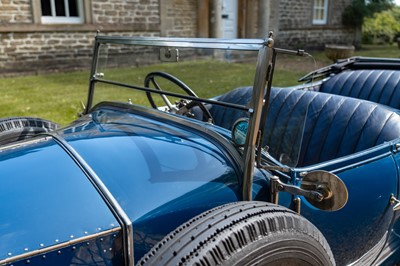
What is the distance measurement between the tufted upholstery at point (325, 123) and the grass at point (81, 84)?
0.16 metres

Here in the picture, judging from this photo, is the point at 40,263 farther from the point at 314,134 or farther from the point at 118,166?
the point at 314,134

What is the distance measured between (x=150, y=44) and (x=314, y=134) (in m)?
1.09

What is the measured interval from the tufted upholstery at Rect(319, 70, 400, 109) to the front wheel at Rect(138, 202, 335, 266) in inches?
81.8

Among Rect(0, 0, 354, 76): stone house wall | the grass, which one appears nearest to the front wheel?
the grass

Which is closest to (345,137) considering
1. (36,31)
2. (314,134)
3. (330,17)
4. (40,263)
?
(314,134)

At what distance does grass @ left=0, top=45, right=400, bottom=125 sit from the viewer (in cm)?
204

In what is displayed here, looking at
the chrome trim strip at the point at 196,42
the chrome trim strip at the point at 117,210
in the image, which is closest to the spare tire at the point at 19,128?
the chrome trim strip at the point at 196,42

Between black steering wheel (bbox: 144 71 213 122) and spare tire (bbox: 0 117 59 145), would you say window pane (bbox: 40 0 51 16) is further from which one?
black steering wheel (bbox: 144 71 213 122)

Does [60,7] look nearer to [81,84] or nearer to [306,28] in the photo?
[81,84]

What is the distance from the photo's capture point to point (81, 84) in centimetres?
700

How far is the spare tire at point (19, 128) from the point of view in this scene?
227cm

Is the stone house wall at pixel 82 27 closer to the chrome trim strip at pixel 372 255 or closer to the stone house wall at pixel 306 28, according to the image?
the stone house wall at pixel 306 28

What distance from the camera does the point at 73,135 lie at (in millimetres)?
1775

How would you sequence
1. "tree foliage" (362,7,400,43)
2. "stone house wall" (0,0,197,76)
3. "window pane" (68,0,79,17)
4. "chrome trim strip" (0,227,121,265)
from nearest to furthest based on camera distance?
1. "chrome trim strip" (0,227,121,265)
2. "stone house wall" (0,0,197,76)
3. "window pane" (68,0,79,17)
4. "tree foliage" (362,7,400,43)
